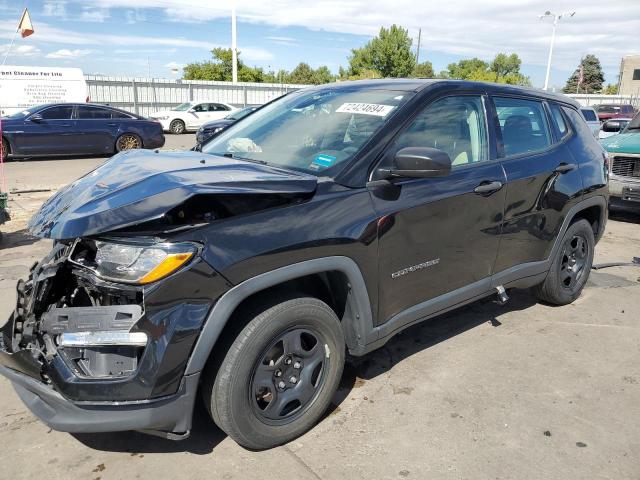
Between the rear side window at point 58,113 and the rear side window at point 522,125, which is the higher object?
the rear side window at point 522,125

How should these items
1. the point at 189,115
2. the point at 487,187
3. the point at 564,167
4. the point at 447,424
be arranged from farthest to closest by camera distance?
the point at 189,115
the point at 564,167
the point at 487,187
the point at 447,424

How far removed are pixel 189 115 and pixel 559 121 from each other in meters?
21.8

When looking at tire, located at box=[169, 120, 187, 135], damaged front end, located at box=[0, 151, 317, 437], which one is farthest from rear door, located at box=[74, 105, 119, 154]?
damaged front end, located at box=[0, 151, 317, 437]

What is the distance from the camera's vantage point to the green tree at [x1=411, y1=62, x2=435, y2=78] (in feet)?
198

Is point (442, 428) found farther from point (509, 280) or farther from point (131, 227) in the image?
point (131, 227)

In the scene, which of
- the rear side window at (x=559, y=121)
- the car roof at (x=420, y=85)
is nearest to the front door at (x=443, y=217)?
the car roof at (x=420, y=85)

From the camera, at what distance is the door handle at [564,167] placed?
4.07 metres

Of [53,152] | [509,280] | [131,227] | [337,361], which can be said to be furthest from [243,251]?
[53,152]

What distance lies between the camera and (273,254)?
96.2 inches

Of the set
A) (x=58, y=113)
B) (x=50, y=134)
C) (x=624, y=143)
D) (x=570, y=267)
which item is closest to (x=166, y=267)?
(x=570, y=267)

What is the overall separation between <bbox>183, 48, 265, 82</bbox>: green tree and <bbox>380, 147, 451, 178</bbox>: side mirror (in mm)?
60703

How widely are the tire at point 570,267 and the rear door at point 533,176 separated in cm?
29

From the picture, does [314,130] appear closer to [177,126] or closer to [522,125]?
[522,125]

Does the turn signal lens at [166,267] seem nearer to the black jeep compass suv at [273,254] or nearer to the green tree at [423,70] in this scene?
the black jeep compass suv at [273,254]
